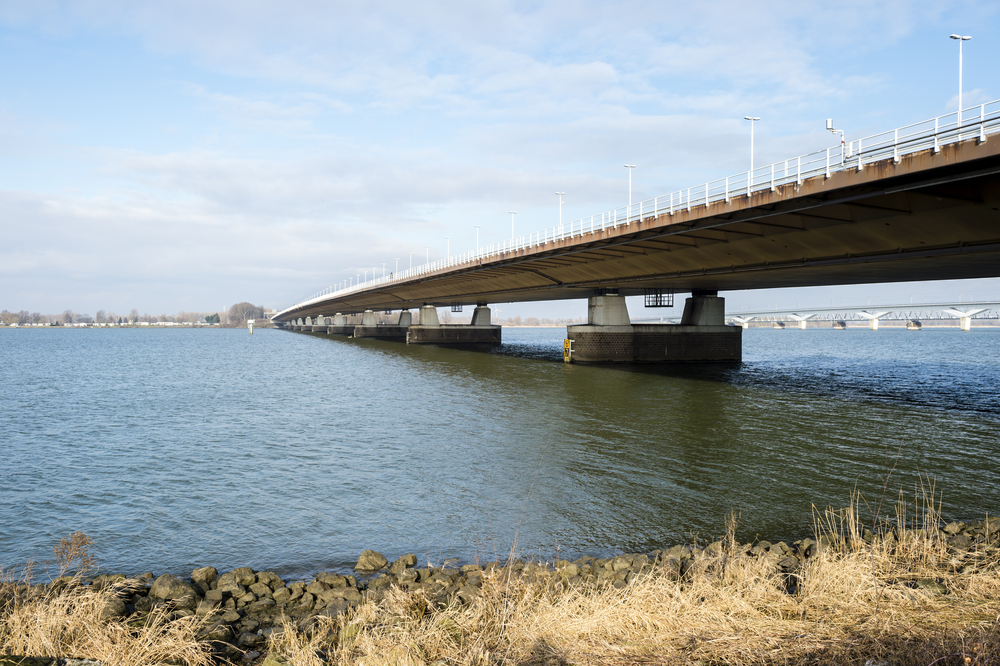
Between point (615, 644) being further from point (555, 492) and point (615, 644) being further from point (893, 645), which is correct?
point (555, 492)

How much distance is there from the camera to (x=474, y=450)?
77.0ft

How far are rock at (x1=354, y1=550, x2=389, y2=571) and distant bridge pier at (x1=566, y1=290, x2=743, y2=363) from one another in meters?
53.3

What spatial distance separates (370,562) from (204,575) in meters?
3.05

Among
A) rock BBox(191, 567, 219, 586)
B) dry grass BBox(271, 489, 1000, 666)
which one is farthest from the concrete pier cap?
dry grass BBox(271, 489, 1000, 666)

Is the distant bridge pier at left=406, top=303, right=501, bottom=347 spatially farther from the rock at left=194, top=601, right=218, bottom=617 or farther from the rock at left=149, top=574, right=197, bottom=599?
the rock at left=194, top=601, right=218, bottom=617

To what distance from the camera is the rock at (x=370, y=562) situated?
39.9ft

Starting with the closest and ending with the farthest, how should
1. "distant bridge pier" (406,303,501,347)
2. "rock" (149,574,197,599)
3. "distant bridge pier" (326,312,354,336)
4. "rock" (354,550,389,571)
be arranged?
"rock" (149,574,197,599) → "rock" (354,550,389,571) → "distant bridge pier" (406,303,501,347) → "distant bridge pier" (326,312,354,336)

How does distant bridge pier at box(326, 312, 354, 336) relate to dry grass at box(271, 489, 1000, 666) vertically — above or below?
above

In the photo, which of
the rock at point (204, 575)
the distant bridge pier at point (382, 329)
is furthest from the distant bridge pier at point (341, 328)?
the rock at point (204, 575)

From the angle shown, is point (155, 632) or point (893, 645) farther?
point (155, 632)

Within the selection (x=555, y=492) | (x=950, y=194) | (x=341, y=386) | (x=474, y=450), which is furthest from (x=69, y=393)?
(x=950, y=194)

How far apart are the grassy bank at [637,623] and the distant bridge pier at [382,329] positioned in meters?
137

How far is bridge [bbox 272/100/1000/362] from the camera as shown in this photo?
22094 mm

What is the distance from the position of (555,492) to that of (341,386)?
105 ft
